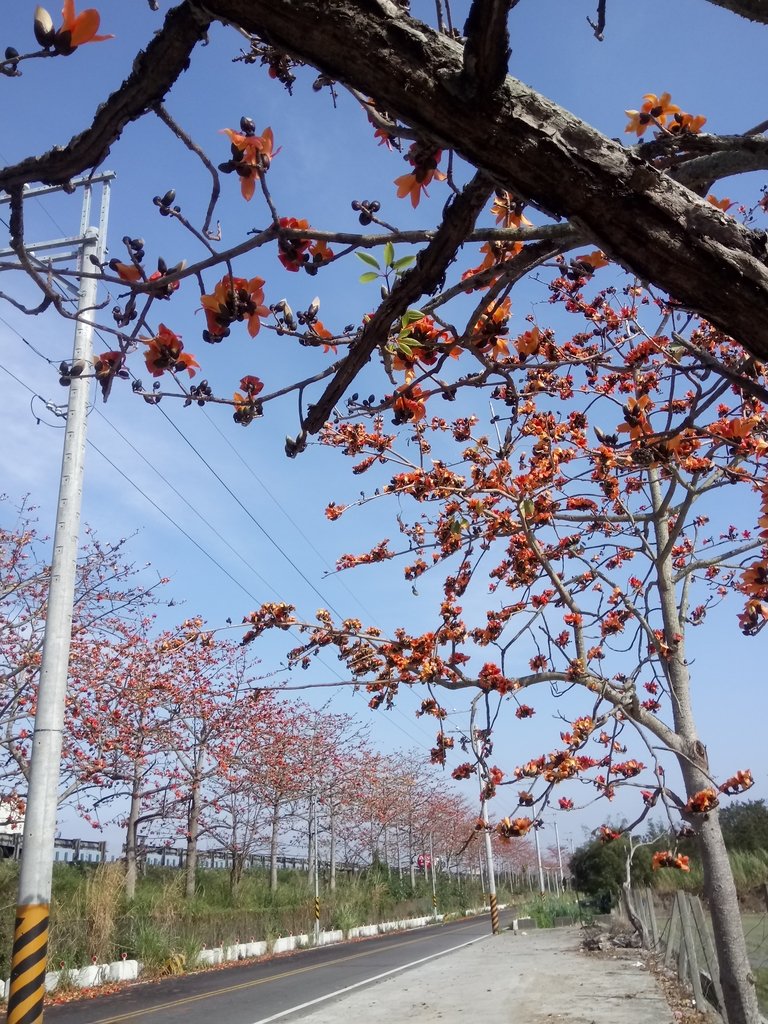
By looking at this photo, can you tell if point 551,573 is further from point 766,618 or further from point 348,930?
point 348,930

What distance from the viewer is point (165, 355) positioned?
2.14 metres

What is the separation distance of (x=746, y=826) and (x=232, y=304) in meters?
24.5

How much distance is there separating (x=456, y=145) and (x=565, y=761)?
357cm

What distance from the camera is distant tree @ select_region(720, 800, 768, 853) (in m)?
20.2

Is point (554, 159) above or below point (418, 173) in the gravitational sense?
below

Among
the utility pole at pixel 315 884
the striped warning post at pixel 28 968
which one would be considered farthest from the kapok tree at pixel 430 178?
the utility pole at pixel 315 884

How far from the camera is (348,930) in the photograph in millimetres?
22516

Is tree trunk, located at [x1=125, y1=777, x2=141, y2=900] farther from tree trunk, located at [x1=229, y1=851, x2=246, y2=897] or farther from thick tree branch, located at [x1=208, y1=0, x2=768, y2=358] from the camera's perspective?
thick tree branch, located at [x1=208, y1=0, x2=768, y2=358]

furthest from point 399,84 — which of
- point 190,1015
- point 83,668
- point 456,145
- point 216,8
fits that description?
point 83,668

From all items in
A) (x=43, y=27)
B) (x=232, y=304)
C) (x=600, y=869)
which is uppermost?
(x=43, y=27)

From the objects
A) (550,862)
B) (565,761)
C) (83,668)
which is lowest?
(550,862)

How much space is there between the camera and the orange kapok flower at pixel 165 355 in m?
2.13

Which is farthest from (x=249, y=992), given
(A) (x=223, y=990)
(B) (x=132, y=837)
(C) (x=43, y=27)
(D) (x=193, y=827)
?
(C) (x=43, y=27)

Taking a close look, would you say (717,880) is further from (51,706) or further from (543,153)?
(51,706)
